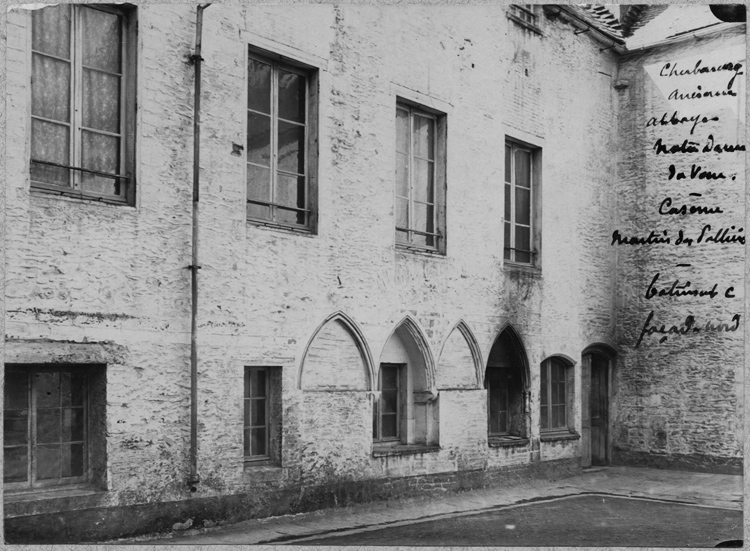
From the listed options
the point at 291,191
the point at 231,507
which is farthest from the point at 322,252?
the point at 231,507

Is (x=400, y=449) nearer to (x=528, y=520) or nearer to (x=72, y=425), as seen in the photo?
(x=528, y=520)

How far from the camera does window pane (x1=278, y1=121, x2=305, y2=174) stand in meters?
7.47

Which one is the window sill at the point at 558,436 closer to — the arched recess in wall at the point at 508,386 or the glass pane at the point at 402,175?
the arched recess in wall at the point at 508,386

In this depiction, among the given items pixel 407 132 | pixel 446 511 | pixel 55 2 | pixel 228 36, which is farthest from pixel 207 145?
pixel 446 511

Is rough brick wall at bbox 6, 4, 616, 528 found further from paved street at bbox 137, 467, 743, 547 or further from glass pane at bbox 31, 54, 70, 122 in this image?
paved street at bbox 137, 467, 743, 547

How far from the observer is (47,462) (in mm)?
5871

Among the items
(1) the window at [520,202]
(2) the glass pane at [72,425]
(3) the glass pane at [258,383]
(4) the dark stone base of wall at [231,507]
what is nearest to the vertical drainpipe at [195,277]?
(4) the dark stone base of wall at [231,507]

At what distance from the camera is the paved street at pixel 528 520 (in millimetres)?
6836

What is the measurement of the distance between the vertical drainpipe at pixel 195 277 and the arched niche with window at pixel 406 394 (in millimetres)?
2276

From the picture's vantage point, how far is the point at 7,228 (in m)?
5.58

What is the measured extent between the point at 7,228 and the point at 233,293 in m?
1.86

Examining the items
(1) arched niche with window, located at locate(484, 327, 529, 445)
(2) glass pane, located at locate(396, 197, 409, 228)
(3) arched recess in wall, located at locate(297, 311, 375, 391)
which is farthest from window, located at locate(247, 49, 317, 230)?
(1) arched niche with window, located at locate(484, 327, 529, 445)

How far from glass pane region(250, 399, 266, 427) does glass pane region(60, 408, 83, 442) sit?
1569 mm

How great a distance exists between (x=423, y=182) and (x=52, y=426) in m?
4.33
